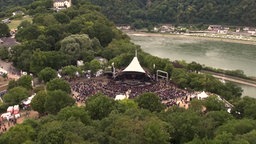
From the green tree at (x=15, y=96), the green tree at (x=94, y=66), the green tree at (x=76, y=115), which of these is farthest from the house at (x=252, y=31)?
the green tree at (x=76, y=115)

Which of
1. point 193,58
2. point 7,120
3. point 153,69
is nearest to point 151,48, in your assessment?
point 193,58

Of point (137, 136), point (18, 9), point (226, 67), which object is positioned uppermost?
point (18, 9)

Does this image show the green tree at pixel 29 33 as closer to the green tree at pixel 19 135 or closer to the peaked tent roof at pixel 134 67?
the peaked tent roof at pixel 134 67

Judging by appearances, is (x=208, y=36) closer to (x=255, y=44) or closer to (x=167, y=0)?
(x=255, y=44)

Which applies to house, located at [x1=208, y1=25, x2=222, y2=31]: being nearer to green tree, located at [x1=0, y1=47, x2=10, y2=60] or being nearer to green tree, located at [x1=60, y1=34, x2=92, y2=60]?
green tree, located at [x1=60, y1=34, x2=92, y2=60]

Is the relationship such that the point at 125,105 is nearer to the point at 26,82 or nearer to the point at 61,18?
the point at 26,82

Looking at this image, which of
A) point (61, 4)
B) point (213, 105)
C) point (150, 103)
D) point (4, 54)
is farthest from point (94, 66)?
point (61, 4)
